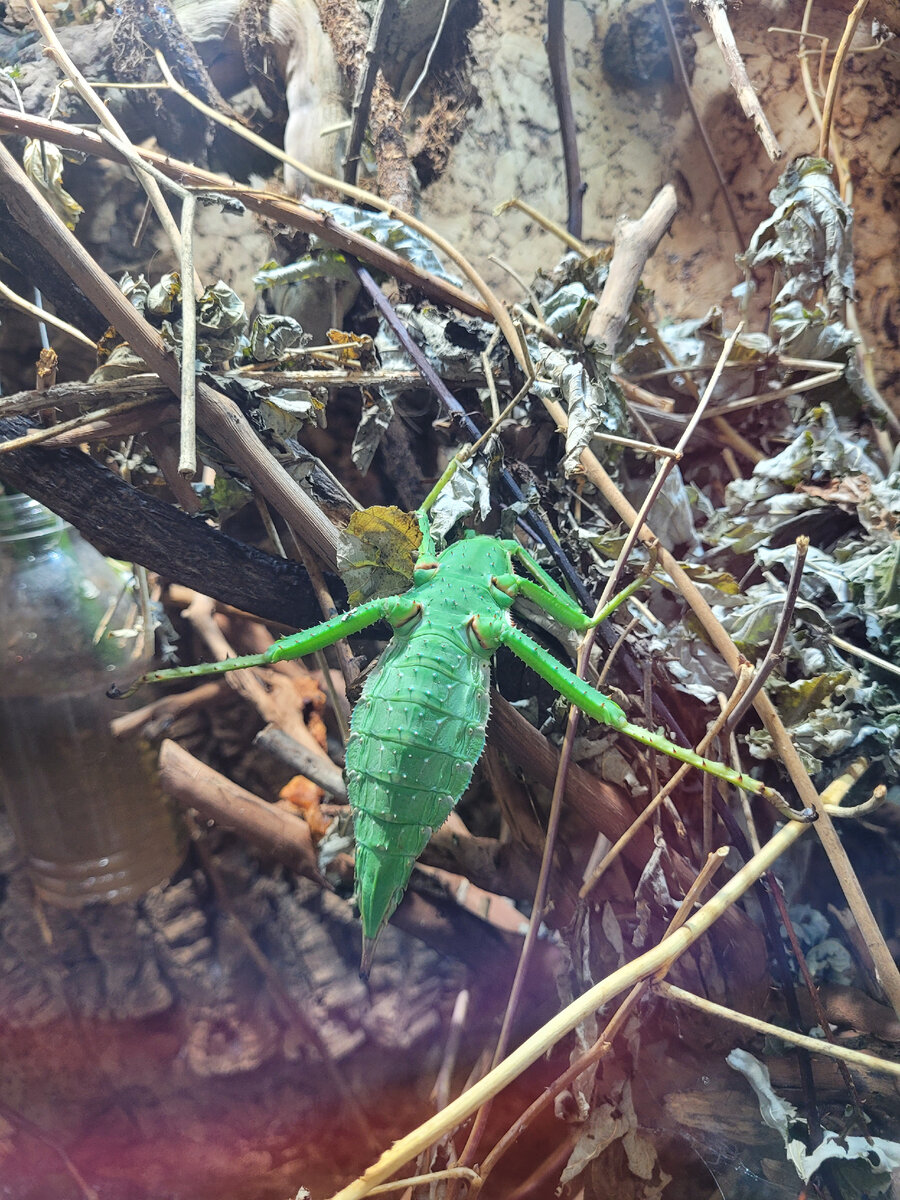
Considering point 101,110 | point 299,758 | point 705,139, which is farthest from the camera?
point 705,139

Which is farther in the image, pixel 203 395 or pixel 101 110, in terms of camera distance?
pixel 101 110

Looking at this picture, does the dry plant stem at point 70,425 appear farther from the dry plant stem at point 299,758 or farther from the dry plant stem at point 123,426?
the dry plant stem at point 299,758

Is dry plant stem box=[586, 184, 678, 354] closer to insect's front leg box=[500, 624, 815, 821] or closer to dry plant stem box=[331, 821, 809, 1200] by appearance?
insect's front leg box=[500, 624, 815, 821]

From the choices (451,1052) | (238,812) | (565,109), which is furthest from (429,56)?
(451,1052)

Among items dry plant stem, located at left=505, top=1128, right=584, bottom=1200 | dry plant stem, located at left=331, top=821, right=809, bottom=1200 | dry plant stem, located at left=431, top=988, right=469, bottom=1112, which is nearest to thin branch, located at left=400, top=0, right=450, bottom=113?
dry plant stem, located at left=331, top=821, right=809, bottom=1200

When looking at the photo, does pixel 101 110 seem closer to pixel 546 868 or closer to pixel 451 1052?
pixel 546 868

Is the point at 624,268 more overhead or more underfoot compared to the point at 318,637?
more overhead

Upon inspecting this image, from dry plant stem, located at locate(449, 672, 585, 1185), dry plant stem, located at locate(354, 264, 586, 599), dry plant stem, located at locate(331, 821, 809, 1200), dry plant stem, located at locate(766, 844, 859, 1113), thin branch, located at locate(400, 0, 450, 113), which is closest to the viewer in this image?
dry plant stem, located at locate(331, 821, 809, 1200)

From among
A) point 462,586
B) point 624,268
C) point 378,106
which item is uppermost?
point 378,106
